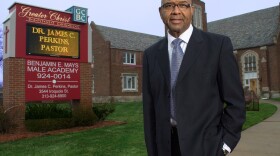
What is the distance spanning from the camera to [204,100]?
7.20ft

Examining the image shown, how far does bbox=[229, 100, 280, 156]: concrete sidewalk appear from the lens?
6934 millimetres

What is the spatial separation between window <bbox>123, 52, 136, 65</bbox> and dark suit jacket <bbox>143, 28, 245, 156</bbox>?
3351 cm

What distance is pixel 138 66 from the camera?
3688 centimetres

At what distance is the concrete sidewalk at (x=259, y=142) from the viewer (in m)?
6.93

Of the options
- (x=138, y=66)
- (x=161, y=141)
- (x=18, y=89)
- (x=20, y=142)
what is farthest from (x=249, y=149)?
(x=138, y=66)

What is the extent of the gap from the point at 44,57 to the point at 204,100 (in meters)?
10.5

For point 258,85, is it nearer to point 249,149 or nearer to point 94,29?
point 94,29

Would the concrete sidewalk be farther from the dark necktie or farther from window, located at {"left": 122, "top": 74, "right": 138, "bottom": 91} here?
window, located at {"left": 122, "top": 74, "right": 138, "bottom": 91}

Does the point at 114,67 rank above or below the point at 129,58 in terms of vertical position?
below

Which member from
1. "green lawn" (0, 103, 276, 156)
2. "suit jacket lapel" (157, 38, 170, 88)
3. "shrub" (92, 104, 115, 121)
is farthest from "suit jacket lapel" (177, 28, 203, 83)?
"shrub" (92, 104, 115, 121)

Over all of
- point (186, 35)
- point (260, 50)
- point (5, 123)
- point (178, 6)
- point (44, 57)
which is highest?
point (260, 50)

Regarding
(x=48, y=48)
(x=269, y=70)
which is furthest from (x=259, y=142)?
(x=269, y=70)

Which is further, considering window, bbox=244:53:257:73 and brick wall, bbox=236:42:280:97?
window, bbox=244:53:257:73

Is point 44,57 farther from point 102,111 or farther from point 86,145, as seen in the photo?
point 86,145
